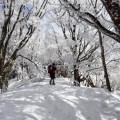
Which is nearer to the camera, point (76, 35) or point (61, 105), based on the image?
point (61, 105)

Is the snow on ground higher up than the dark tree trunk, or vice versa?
the dark tree trunk

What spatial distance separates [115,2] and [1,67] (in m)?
8.62

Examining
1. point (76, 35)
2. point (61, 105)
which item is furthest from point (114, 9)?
point (76, 35)

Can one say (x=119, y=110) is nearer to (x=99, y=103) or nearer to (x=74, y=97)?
(x=99, y=103)

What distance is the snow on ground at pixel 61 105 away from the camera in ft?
27.2

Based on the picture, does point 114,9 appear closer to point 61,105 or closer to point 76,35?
point 61,105

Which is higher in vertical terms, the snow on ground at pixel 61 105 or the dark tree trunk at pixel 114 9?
the dark tree trunk at pixel 114 9

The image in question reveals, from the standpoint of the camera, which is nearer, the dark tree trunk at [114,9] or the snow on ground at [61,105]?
the dark tree trunk at [114,9]

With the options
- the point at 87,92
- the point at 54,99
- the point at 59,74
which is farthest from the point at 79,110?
the point at 59,74

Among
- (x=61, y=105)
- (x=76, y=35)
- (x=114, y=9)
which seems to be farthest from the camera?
(x=76, y=35)

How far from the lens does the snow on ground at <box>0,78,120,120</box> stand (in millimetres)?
8281

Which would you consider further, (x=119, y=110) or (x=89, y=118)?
(x=119, y=110)

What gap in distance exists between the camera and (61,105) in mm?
9477

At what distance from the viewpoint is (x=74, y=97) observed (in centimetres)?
1061
